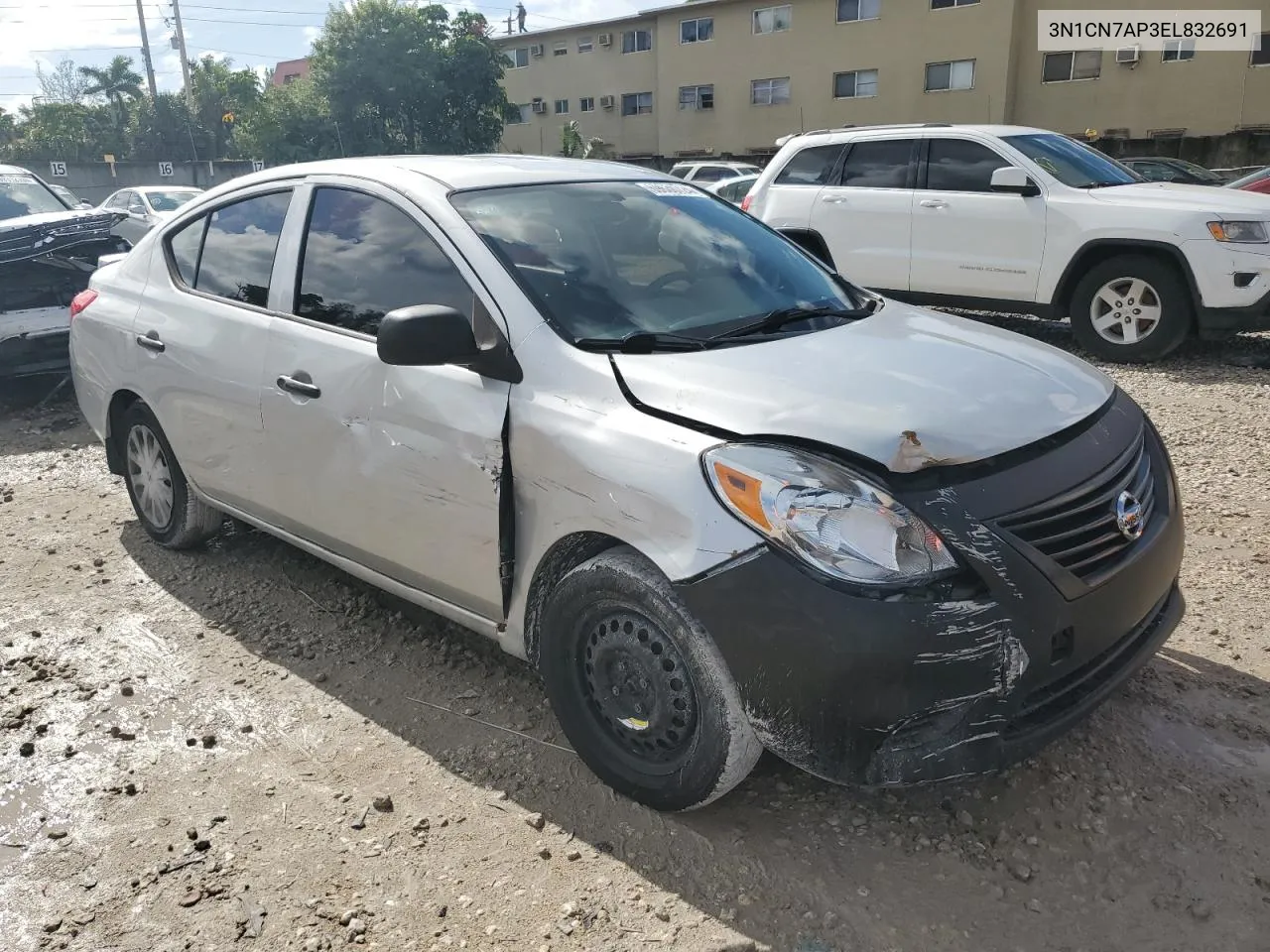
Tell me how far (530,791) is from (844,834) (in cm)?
89

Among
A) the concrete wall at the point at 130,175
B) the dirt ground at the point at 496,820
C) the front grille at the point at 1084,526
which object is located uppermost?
the concrete wall at the point at 130,175

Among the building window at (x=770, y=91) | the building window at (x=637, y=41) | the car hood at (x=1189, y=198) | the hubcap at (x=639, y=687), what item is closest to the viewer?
the hubcap at (x=639, y=687)

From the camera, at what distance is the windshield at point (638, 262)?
2.94m

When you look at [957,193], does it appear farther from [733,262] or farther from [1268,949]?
[1268,949]

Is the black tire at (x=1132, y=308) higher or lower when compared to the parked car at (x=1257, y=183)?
lower

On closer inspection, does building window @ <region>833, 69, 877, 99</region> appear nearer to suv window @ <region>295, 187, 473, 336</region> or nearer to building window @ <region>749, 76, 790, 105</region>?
building window @ <region>749, 76, 790, 105</region>

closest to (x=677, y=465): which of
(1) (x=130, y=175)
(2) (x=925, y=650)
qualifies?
(2) (x=925, y=650)

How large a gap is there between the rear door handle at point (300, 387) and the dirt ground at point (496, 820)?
1.00m

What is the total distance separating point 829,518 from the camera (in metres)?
2.24

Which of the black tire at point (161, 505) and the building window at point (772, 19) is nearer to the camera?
the black tire at point (161, 505)

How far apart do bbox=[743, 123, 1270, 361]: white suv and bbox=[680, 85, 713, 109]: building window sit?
3067 cm

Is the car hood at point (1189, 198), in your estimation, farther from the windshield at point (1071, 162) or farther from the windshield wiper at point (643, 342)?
the windshield wiper at point (643, 342)

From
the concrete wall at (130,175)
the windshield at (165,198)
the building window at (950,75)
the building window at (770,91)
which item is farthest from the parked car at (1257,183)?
the concrete wall at (130,175)

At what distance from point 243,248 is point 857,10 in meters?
33.8
